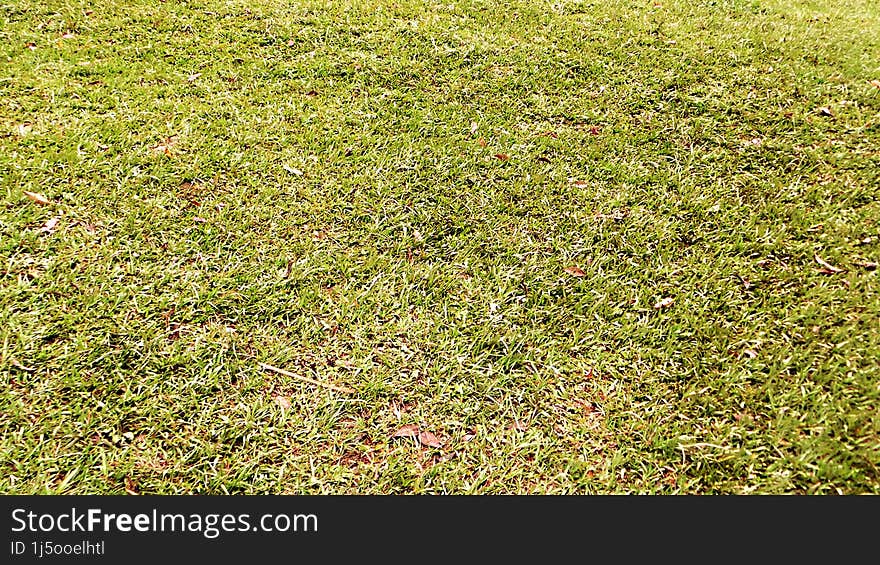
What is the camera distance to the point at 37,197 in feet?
12.1

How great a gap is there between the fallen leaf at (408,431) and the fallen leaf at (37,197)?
9.76ft

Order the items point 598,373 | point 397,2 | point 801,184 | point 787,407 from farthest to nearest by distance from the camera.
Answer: point 397,2, point 801,184, point 598,373, point 787,407

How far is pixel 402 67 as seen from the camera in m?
5.47

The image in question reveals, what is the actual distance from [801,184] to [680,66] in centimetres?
211

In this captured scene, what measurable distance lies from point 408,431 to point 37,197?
3119 mm

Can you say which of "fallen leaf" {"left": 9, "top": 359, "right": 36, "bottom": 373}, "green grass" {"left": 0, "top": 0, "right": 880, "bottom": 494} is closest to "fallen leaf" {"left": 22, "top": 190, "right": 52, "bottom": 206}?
"green grass" {"left": 0, "top": 0, "right": 880, "bottom": 494}

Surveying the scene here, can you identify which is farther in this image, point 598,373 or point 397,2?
point 397,2

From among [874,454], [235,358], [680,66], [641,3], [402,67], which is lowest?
[235,358]

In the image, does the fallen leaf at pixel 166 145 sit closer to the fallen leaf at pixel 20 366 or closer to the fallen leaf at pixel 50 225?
the fallen leaf at pixel 50 225

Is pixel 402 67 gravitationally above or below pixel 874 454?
above

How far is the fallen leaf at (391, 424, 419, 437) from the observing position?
279cm

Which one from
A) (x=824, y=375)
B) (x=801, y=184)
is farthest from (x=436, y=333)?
(x=801, y=184)

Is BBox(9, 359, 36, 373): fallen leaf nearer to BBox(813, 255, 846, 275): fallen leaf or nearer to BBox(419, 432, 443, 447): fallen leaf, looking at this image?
BBox(419, 432, 443, 447): fallen leaf

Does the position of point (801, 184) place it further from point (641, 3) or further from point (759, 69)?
point (641, 3)
